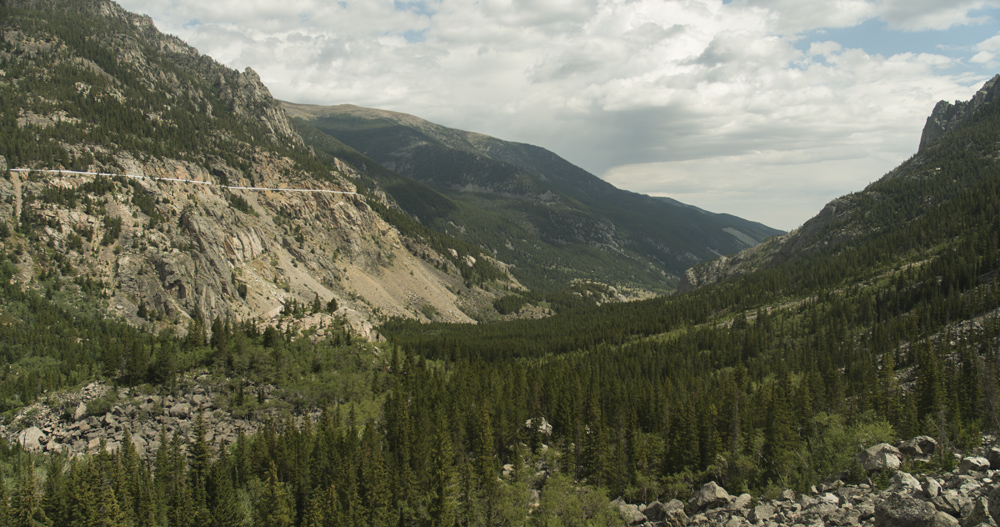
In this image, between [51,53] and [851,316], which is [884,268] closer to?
[851,316]

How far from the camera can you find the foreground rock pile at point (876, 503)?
30767 millimetres

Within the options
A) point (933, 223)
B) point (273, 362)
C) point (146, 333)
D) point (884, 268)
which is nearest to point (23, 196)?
point (146, 333)

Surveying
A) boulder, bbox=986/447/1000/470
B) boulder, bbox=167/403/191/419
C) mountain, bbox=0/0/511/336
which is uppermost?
mountain, bbox=0/0/511/336

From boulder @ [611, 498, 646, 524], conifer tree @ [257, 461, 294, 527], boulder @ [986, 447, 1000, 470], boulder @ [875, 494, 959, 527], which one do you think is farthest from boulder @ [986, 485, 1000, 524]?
conifer tree @ [257, 461, 294, 527]

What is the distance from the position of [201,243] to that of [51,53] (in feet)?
383

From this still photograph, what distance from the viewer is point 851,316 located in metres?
138

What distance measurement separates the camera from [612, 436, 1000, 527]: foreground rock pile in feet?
101

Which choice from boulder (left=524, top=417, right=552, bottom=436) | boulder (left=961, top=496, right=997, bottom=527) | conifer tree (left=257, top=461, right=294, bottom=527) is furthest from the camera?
boulder (left=524, top=417, right=552, bottom=436)

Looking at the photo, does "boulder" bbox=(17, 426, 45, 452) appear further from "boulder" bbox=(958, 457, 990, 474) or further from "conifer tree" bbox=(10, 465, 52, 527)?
"boulder" bbox=(958, 457, 990, 474)

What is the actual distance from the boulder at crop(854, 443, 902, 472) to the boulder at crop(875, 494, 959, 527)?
15.7 meters

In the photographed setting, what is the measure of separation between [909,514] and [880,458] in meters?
19.0

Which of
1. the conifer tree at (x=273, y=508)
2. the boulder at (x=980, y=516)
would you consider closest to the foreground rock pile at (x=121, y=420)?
the conifer tree at (x=273, y=508)

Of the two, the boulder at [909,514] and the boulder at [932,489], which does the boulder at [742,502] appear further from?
the boulder at [932,489]

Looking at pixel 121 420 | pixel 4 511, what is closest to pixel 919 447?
pixel 4 511
